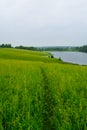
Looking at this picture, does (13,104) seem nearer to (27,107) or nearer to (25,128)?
(27,107)

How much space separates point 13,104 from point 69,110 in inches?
62.3

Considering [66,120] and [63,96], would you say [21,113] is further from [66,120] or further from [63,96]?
[63,96]

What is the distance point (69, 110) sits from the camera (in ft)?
→ 25.6

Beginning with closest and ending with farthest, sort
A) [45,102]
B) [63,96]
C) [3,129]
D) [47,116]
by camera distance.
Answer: [3,129], [47,116], [45,102], [63,96]

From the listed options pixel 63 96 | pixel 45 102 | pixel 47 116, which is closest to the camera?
pixel 47 116

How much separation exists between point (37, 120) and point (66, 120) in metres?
0.74

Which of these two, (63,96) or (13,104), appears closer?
(13,104)

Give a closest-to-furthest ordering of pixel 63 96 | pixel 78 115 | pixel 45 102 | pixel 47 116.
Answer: pixel 78 115 < pixel 47 116 < pixel 45 102 < pixel 63 96

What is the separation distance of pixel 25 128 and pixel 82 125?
4.11ft

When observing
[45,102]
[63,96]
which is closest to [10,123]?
[45,102]

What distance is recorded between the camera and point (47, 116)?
8195 mm

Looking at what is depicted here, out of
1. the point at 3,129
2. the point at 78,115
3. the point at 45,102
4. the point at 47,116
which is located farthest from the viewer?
the point at 45,102

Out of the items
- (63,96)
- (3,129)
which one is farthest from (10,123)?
(63,96)

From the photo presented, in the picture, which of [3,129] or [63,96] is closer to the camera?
[3,129]
